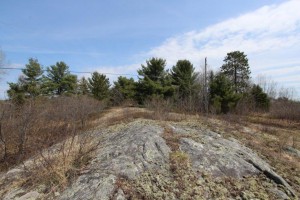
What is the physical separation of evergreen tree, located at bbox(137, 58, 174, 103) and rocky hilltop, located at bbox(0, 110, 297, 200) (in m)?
18.9

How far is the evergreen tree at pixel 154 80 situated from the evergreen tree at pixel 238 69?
35.6ft

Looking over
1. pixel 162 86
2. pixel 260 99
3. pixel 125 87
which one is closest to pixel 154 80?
pixel 162 86

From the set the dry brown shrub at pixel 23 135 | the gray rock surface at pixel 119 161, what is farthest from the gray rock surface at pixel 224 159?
the dry brown shrub at pixel 23 135

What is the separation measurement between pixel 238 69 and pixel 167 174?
31.5m

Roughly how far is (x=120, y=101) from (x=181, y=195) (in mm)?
25248

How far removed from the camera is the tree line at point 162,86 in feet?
76.8

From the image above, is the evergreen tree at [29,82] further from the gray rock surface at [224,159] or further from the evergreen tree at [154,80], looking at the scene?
the gray rock surface at [224,159]

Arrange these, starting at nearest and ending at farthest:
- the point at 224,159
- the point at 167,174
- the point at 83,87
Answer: the point at 167,174, the point at 224,159, the point at 83,87

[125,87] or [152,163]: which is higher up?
[125,87]

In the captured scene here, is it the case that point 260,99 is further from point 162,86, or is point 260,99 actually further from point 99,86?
point 99,86

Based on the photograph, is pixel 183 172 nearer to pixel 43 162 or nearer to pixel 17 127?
pixel 43 162

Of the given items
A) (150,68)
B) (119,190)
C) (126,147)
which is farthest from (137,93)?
(119,190)

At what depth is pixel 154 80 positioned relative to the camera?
26.6m

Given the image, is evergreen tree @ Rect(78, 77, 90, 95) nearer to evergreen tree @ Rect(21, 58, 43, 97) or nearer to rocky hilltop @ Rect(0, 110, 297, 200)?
evergreen tree @ Rect(21, 58, 43, 97)
